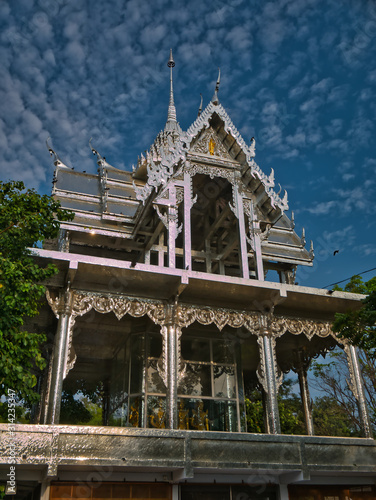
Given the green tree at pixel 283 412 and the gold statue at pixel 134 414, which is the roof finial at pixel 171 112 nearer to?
the green tree at pixel 283 412

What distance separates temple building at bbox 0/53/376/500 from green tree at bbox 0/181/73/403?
1.83ft

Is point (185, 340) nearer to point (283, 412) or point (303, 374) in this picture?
point (303, 374)

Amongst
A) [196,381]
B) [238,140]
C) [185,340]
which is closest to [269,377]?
[196,381]

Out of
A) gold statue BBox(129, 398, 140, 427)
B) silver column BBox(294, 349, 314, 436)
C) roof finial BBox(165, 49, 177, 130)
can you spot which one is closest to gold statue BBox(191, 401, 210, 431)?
gold statue BBox(129, 398, 140, 427)

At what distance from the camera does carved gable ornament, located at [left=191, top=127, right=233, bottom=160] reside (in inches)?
558

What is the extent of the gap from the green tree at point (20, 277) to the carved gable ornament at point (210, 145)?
15.2 feet

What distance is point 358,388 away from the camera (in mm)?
12523

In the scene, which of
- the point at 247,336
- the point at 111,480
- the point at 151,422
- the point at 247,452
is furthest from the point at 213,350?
the point at 111,480

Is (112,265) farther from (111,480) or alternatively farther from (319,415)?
(319,415)

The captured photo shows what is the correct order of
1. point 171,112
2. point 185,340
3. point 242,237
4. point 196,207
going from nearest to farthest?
1. point 242,237
2. point 185,340
3. point 196,207
4. point 171,112

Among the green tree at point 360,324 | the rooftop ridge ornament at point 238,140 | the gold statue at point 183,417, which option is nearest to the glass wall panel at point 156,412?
the gold statue at point 183,417

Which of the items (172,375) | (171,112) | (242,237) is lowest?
(172,375)

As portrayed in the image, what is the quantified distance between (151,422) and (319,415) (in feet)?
64.2

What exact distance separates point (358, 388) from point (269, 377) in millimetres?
2500
